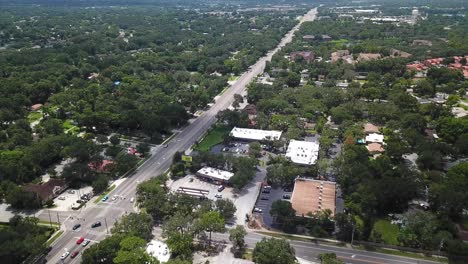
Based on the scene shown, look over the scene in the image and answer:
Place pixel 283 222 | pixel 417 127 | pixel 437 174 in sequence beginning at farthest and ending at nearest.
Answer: pixel 417 127 < pixel 437 174 < pixel 283 222

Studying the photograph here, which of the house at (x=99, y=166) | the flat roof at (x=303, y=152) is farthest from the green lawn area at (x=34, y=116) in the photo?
the flat roof at (x=303, y=152)

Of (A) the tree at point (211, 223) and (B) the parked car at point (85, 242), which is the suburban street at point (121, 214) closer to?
(B) the parked car at point (85, 242)

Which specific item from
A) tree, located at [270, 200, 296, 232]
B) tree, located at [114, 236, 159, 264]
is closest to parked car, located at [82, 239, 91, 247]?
tree, located at [114, 236, 159, 264]

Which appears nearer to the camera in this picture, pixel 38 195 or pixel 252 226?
pixel 252 226

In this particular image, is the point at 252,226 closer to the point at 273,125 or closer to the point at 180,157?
the point at 180,157

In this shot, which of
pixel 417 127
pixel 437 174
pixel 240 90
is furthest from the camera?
pixel 240 90

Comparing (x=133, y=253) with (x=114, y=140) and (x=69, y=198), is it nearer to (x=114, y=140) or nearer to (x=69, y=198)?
(x=69, y=198)

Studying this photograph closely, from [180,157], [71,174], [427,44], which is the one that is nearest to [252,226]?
[180,157]

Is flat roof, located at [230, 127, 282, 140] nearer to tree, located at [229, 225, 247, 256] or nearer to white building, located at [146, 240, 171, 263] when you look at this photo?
tree, located at [229, 225, 247, 256]
